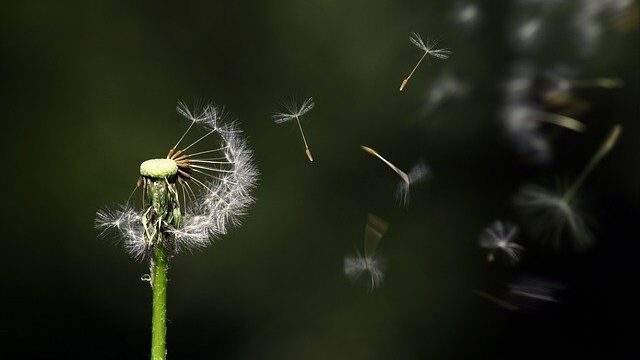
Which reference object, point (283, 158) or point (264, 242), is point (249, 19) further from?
point (264, 242)

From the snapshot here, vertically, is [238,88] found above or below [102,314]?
above

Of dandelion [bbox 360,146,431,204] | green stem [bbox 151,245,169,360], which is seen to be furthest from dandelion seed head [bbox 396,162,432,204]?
green stem [bbox 151,245,169,360]

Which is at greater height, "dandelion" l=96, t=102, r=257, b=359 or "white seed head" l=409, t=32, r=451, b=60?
"white seed head" l=409, t=32, r=451, b=60

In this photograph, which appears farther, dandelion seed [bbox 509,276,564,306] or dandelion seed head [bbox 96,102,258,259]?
dandelion seed [bbox 509,276,564,306]

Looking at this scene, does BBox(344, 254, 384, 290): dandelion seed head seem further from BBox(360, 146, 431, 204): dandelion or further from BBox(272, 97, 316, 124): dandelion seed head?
BBox(272, 97, 316, 124): dandelion seed head

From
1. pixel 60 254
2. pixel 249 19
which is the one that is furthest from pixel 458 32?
pixel 60 254

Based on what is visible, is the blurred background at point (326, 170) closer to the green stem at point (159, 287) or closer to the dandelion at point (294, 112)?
the dandelion at point (294, 112)
